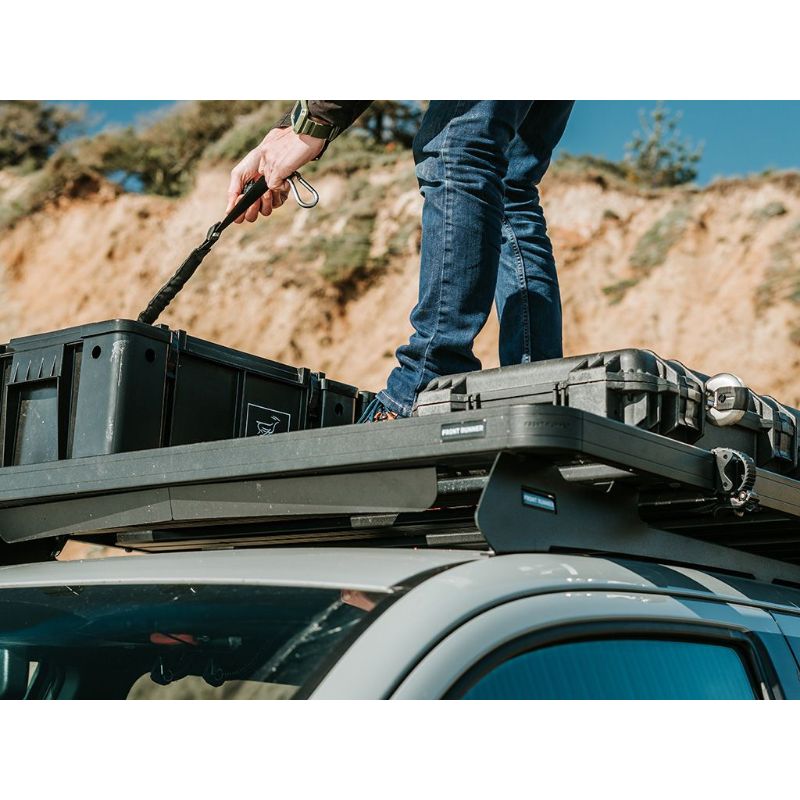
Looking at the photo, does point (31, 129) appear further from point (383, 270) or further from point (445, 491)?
point (445, 491)

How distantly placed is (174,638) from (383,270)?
43.7ft

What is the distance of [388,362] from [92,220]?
6316 millimetres

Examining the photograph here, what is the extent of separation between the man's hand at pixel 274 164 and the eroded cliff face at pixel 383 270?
9989 millimetres

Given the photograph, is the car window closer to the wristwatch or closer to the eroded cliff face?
the wristwatch

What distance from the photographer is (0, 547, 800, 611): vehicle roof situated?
1447 millimetres

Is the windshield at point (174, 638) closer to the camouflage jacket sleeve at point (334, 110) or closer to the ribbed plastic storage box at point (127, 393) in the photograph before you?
the ribbed plastic storage box at point (127, 393)

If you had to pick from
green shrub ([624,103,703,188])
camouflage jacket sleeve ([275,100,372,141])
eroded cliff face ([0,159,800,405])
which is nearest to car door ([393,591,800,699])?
camouflage jacket sleeve ([275,100,372,141])

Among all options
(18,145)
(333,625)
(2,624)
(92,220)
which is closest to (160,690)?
(2,624)

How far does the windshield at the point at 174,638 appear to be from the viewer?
1.39 m

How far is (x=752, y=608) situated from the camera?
1841 millimetres

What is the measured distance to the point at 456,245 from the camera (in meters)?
2.57

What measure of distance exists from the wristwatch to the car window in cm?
164

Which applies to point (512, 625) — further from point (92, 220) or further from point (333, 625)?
point (92, 220)

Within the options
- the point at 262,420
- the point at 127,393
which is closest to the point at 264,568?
the point at 127,393
